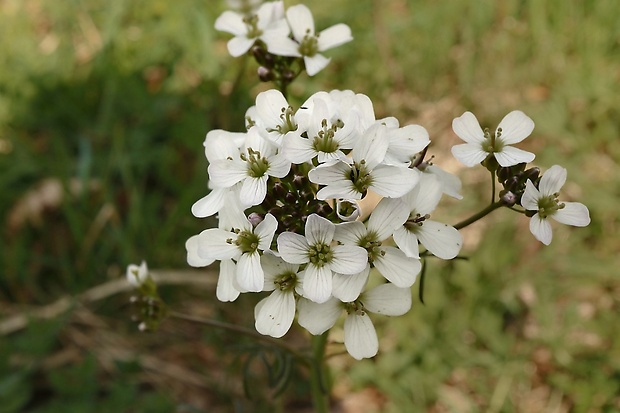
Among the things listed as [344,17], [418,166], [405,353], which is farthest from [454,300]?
[344,17]

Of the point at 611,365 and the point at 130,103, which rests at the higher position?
the point at 130,103

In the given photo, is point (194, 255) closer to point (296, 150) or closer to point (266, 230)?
point (266, 230)

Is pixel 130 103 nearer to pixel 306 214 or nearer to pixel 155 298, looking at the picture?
pixel 155 298

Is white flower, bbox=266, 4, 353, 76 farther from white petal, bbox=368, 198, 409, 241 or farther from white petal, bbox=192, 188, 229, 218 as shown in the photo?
white petal, bbox=368, 198, 409, 241

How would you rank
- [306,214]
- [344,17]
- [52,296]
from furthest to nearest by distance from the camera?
[344,17] → [52,296] → [306,214]

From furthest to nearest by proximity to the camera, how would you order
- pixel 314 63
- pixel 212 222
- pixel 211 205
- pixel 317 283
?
pixel 212 222 → pixel 314 63 → pixel 211 205 → pixel 317 283

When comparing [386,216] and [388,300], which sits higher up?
[386,216]

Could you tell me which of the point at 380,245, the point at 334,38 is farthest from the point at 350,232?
the point at 334,38
